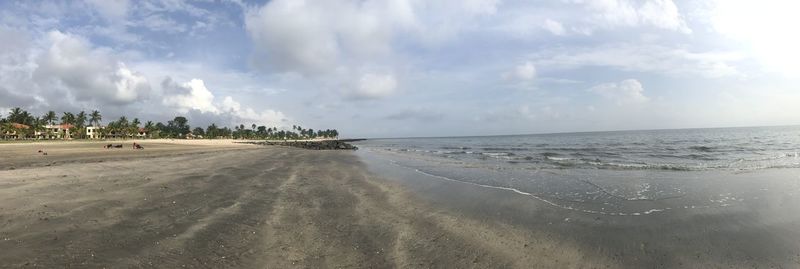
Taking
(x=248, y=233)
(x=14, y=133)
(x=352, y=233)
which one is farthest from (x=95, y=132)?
(x=352, y=233)

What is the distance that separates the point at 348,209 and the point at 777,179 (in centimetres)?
2115

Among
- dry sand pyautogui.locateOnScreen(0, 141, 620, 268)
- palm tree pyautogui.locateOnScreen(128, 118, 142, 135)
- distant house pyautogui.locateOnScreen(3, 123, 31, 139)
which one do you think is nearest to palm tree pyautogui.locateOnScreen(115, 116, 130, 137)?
palm tree pyautogui.locateOnScreen(128, 118, 142, 135)

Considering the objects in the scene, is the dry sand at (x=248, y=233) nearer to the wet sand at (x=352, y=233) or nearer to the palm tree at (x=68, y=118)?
the wet sand at (x=352, y=233)

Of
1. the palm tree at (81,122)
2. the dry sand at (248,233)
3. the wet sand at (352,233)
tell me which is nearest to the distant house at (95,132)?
the palm tree at (81,122)

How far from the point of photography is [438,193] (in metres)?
15.4

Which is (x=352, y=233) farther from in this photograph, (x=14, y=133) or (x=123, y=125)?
(x=123, y=125)

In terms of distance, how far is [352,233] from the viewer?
8664 mm

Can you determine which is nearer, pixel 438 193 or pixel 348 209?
pixel 348 209

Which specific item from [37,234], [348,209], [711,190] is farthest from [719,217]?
[37,234]

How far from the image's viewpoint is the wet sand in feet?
22.2

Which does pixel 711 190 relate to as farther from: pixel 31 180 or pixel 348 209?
pixel 31 180

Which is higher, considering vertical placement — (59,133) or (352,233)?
(59,133)

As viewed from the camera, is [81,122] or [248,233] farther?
[81,122]

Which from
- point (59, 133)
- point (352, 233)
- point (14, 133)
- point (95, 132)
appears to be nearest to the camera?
point (352, 233)
